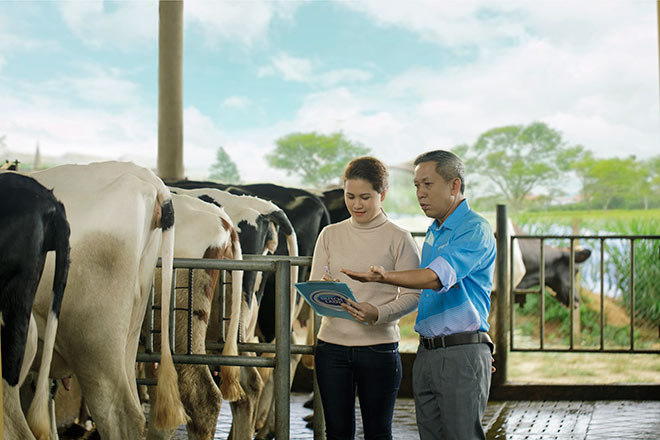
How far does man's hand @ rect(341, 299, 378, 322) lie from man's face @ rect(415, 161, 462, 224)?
370mm

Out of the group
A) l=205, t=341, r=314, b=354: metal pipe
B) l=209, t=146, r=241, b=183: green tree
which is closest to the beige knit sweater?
l=205, t=341, r=314, b=354: metal pipe

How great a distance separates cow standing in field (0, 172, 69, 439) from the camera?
247 cm

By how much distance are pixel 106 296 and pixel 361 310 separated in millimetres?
1110

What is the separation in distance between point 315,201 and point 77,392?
2074 millimetres

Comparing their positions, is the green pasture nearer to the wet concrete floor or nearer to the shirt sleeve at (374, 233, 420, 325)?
the wet concrete floor

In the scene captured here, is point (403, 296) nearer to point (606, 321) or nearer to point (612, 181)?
point (606, 321)

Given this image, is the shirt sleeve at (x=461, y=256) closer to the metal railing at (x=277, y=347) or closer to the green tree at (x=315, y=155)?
the metal railing at (x=277, y=347)

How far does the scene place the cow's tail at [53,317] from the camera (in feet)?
8.52

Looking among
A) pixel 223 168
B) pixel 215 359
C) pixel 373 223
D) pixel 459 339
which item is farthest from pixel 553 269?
pixel 223 168

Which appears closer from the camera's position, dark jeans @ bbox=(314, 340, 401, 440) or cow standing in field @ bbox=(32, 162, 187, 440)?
dark jeans @ bbox=(314, 340, 401, 440)

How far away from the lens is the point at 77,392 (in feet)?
15.9

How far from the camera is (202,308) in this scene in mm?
3674

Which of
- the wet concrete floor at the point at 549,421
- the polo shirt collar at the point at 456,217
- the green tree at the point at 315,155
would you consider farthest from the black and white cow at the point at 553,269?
the green tree at the point at 315,155

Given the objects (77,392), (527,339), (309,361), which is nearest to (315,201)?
(309,361)
